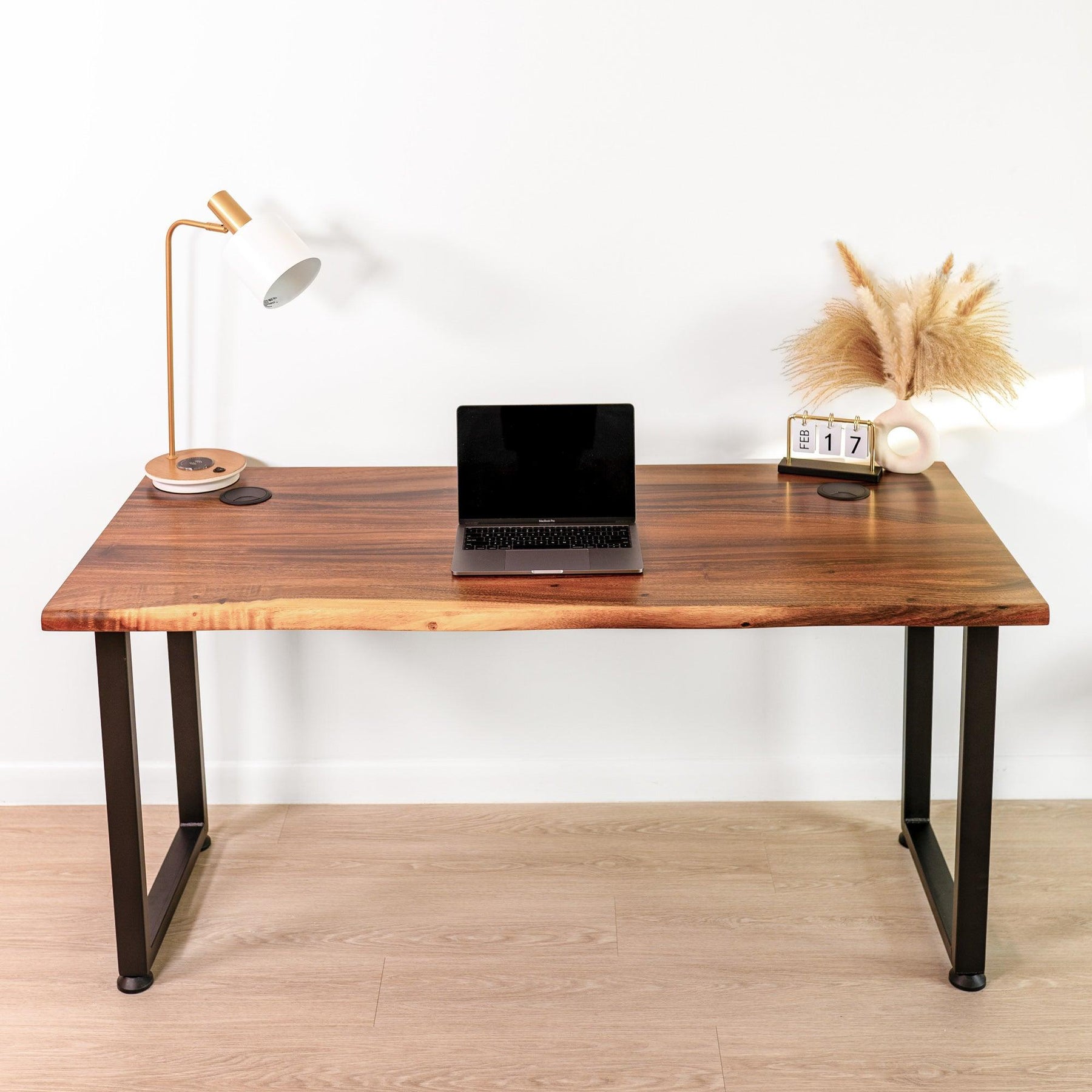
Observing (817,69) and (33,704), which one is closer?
(817,69)

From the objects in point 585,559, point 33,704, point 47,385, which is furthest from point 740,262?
point 33,704

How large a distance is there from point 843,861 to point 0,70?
2.29m

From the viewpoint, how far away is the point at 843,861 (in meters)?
2.63

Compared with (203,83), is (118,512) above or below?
below

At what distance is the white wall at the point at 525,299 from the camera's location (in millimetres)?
2369

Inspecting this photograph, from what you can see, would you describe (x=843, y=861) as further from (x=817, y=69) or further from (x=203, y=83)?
(x=203, y=83)

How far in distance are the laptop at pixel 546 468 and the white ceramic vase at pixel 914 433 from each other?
54 centimetres

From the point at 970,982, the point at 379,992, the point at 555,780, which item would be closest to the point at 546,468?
the point at 555,780

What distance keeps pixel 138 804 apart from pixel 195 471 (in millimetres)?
649

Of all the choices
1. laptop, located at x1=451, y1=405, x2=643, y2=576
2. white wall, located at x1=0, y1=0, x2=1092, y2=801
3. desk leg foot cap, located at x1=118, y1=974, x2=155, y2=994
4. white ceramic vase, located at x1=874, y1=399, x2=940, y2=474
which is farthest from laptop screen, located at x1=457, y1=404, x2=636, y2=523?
desk leg foot cap, located at x1=118, y1=974, x2=155, y2=994

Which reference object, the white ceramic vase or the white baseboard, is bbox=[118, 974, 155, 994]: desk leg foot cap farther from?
the white ceramic vase

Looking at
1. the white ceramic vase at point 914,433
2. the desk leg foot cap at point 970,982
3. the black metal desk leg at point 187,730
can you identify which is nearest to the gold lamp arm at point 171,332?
the black metal desk leg at point 187,730

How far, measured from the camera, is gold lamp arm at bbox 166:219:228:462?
2.28 m

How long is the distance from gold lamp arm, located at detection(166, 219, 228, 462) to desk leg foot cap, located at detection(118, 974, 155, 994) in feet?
3.19
